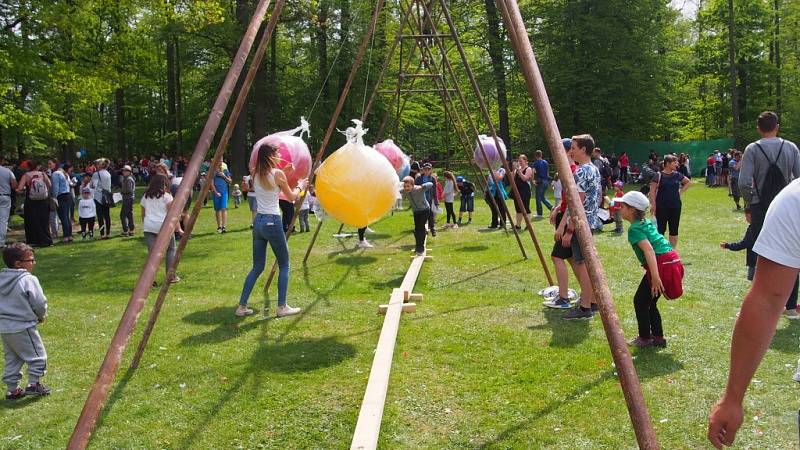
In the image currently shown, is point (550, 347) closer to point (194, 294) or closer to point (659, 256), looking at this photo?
point (659, 256)

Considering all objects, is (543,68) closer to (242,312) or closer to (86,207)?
(86,207)

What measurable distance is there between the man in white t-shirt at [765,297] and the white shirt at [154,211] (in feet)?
27.8

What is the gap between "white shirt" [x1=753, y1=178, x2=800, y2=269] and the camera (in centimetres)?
217

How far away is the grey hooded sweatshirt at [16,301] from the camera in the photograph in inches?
206

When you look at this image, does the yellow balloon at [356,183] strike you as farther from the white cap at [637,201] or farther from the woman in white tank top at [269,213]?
the white cap at [637,201]

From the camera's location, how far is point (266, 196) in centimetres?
725

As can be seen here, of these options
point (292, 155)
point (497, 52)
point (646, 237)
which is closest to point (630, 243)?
point (646, 237)

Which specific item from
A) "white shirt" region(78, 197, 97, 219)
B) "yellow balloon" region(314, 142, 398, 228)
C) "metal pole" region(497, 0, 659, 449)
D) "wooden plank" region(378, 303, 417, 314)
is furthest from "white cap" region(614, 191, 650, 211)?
"white shirt" region(78, 197, 97, 219)

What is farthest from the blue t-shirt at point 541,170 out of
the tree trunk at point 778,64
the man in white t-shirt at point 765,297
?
the tree trunk at point 778,64

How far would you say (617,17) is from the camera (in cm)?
3416

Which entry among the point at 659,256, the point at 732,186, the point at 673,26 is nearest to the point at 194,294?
the point at 659,256

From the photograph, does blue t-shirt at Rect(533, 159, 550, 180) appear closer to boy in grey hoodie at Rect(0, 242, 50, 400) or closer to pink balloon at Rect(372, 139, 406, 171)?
pink balloon at Rect(372, 139, 406, 171)

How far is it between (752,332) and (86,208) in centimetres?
1565

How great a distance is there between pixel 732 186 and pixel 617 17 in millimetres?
19102
